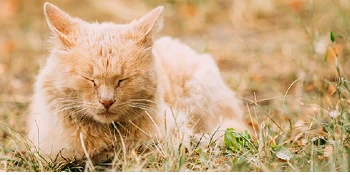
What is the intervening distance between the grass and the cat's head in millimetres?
276

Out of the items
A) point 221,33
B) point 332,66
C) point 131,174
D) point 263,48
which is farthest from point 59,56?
→ point 221,33

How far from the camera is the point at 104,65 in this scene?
268 cm

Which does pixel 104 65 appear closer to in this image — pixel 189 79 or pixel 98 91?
pixel 98 91

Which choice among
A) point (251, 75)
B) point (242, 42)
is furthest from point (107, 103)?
point (242, 42)

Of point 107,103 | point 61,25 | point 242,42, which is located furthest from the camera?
point 242,42

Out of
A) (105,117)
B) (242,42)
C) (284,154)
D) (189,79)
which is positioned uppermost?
(242,42)

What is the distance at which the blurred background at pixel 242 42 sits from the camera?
4.24m

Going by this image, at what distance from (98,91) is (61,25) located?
506mm

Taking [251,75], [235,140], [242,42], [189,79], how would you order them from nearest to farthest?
[235,140]
[189,79]
[251,75]
[242,42]

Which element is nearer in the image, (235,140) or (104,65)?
Result: (104,65)

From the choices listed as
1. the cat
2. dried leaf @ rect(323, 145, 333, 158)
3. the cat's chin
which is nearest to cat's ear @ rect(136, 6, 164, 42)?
the cat

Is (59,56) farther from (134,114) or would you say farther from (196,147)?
(196,147)

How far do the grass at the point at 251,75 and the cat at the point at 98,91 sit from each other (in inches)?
5.2

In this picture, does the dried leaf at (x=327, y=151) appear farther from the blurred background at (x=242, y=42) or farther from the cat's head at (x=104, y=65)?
the cat's head at (x=104, y=65)
